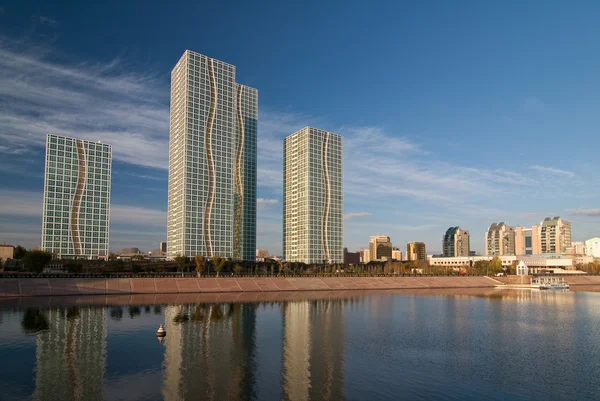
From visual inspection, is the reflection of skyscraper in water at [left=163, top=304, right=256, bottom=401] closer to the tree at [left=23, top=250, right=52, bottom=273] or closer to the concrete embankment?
the concrete embankment

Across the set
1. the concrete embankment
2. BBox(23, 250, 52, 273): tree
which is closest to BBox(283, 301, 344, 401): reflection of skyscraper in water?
the concrete embankment

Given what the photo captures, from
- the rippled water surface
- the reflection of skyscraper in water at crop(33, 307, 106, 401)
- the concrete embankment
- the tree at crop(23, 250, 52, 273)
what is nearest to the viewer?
the reflection of skyscraper in water at crop(33, 307, 106, 401)

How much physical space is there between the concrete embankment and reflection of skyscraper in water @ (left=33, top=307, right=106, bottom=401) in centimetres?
4578

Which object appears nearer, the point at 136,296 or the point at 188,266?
the point at 136,296

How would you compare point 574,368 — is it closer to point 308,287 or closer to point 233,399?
point 233,399

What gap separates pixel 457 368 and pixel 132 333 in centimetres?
4612

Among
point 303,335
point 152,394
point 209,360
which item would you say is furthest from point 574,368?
point 152,394

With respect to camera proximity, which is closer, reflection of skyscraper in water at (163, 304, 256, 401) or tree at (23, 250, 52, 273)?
reflection of skyscraper in water at (163, 304, 256, 401)

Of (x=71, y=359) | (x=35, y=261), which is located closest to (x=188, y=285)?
(x=35, y=261)

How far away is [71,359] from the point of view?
51.9 metres

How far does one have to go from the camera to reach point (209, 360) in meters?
51.6

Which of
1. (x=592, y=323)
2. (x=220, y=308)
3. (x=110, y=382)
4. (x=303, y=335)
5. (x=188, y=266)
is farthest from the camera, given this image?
(x=188, y=266)

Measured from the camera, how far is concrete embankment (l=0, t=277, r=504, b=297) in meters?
124

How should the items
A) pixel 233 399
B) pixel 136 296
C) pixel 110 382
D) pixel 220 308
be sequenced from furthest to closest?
pixel 136 296
pixel 220 308
pixel 110 382
pixel 233 399
